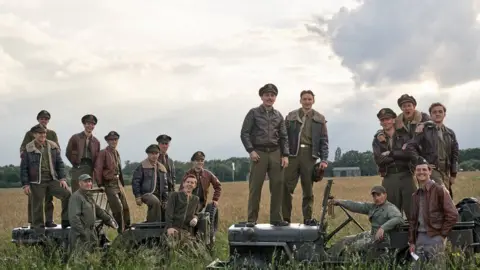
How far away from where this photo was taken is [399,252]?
302 inches

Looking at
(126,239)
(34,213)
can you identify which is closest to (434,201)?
(126,239)

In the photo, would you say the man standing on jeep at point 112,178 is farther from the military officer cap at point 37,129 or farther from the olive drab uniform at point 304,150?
the olive drab uniform at point 304,150

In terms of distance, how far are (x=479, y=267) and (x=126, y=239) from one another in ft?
16.1

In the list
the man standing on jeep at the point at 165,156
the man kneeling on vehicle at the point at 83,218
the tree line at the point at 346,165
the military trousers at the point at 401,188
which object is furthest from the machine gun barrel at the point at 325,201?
the tree line at the point at 346,165

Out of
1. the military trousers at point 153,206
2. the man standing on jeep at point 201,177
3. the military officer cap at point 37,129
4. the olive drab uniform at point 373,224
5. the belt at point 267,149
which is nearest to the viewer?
the olive drab uniform at point 373,224

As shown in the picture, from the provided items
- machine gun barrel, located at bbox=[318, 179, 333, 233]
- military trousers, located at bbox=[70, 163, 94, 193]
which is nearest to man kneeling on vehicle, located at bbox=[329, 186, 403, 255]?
machine gun barrel, located at bbox=[318, 179, 333, 233]

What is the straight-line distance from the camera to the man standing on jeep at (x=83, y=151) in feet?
36.6

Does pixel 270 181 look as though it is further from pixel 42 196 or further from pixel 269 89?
pixel 42 196

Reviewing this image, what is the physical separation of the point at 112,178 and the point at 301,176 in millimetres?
3359

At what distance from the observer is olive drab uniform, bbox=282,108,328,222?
33.0 feet

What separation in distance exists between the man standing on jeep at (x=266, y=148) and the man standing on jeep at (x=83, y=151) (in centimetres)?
321

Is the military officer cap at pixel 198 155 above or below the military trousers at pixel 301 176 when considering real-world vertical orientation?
above

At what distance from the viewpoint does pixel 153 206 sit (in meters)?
10.3

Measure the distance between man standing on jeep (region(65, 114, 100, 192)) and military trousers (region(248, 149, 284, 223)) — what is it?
332 centimetres
